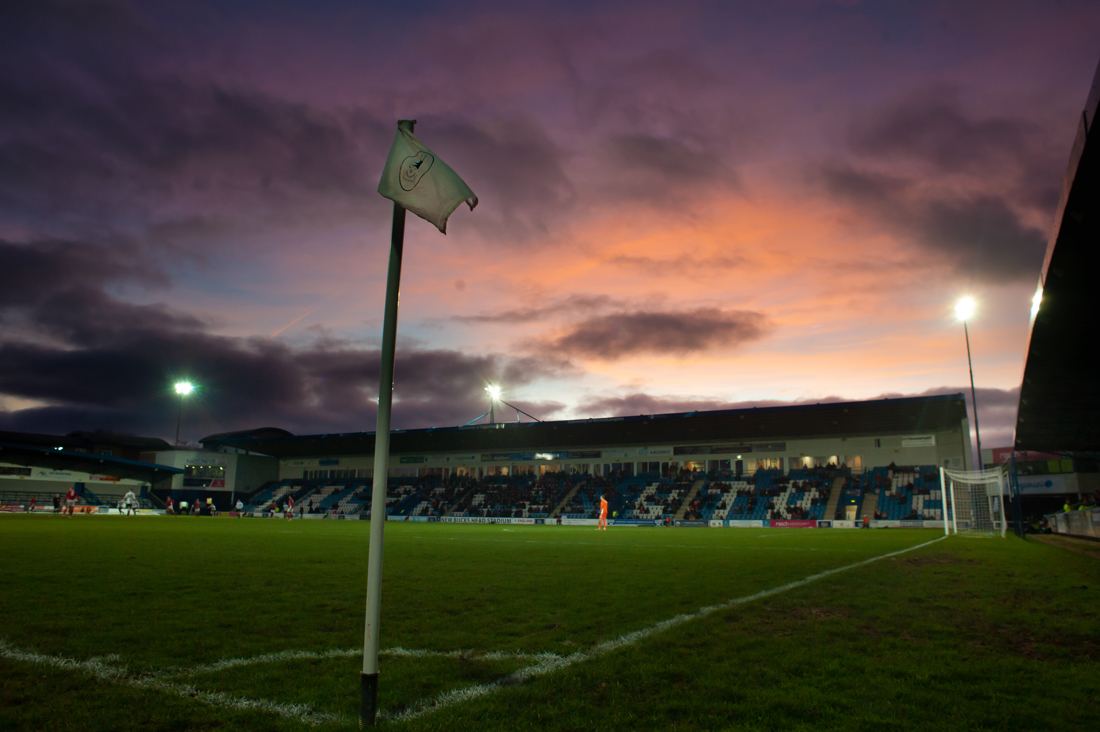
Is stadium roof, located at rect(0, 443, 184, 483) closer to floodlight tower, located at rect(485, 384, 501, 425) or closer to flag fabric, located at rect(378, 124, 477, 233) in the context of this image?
floodlight tower, located at rect(485, 384, 501, 425)

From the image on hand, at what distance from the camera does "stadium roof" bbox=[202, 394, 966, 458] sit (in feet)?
165

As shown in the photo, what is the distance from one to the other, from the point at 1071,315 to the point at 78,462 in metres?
88.2

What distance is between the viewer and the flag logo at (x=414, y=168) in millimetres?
4559

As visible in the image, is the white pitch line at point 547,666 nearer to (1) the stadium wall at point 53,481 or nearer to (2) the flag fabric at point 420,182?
(2) the flag fabric at point 420,182

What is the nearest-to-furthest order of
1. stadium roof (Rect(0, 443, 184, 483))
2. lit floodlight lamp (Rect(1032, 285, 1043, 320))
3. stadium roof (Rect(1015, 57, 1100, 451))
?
1. stadium roof (Rect(1015, 57, 1100, 451))
2. lit floodlight lamp (Rect(1032, 285, 1043, 320))
3. stadium roof (Rect(0, 443, 184, 483))

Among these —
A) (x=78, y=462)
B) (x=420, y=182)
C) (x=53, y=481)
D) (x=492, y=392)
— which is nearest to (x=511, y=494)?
(x=492, y=392)

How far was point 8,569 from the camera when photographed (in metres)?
11.0

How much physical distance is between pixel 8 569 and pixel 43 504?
70858 millimetres

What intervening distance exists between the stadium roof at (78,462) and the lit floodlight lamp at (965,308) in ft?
267

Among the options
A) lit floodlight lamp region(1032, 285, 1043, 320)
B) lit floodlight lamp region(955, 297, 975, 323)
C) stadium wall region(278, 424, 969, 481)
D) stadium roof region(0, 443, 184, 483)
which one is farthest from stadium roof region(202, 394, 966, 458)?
lit floodlight lamp region(1032, 285, 1043, 320)

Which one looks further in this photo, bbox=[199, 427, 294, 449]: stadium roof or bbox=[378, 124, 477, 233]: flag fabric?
bbox=[199, 427, 294, 449]: stadium roof

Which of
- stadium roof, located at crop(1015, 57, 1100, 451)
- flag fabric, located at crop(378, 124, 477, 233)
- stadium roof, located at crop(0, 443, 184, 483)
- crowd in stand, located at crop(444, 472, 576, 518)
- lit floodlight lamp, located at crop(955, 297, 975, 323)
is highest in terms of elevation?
lit floodlight lamp, located at crop(955, 297, 975, 323)

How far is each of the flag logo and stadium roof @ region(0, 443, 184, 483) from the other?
8264 centimetres

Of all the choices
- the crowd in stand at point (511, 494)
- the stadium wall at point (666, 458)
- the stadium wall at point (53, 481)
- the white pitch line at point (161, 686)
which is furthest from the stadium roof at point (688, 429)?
the white pitch line at point (161, 686)
